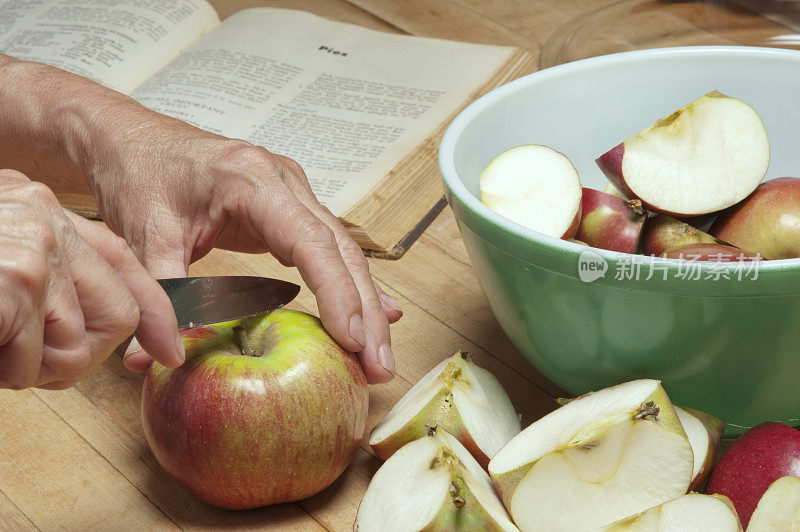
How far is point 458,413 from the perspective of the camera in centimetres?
61

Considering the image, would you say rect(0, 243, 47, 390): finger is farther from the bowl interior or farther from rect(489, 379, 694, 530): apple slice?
the bowl interior

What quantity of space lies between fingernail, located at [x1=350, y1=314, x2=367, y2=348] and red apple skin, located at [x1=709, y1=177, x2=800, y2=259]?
286 millimetres

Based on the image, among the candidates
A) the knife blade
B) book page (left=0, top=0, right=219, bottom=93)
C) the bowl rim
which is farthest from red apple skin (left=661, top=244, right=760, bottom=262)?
book page (left=0, top=0, right=219, bottom=93)

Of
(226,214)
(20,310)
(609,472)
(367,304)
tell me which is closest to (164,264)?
(226,214)

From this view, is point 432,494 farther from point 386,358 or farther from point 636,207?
point 636,207

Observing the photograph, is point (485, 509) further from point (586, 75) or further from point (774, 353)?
point (586, 75)

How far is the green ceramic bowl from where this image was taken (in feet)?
1.80

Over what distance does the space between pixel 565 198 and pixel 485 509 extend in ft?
0.83

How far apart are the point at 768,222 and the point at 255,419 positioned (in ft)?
1.29

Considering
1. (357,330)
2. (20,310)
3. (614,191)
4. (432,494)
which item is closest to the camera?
(20,310)

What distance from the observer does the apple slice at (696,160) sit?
2.20 feet

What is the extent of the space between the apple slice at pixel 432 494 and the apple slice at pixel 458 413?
2cm

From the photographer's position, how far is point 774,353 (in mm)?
575

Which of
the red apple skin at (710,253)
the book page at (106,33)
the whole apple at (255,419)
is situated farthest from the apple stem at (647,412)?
the book page at (106,33)
